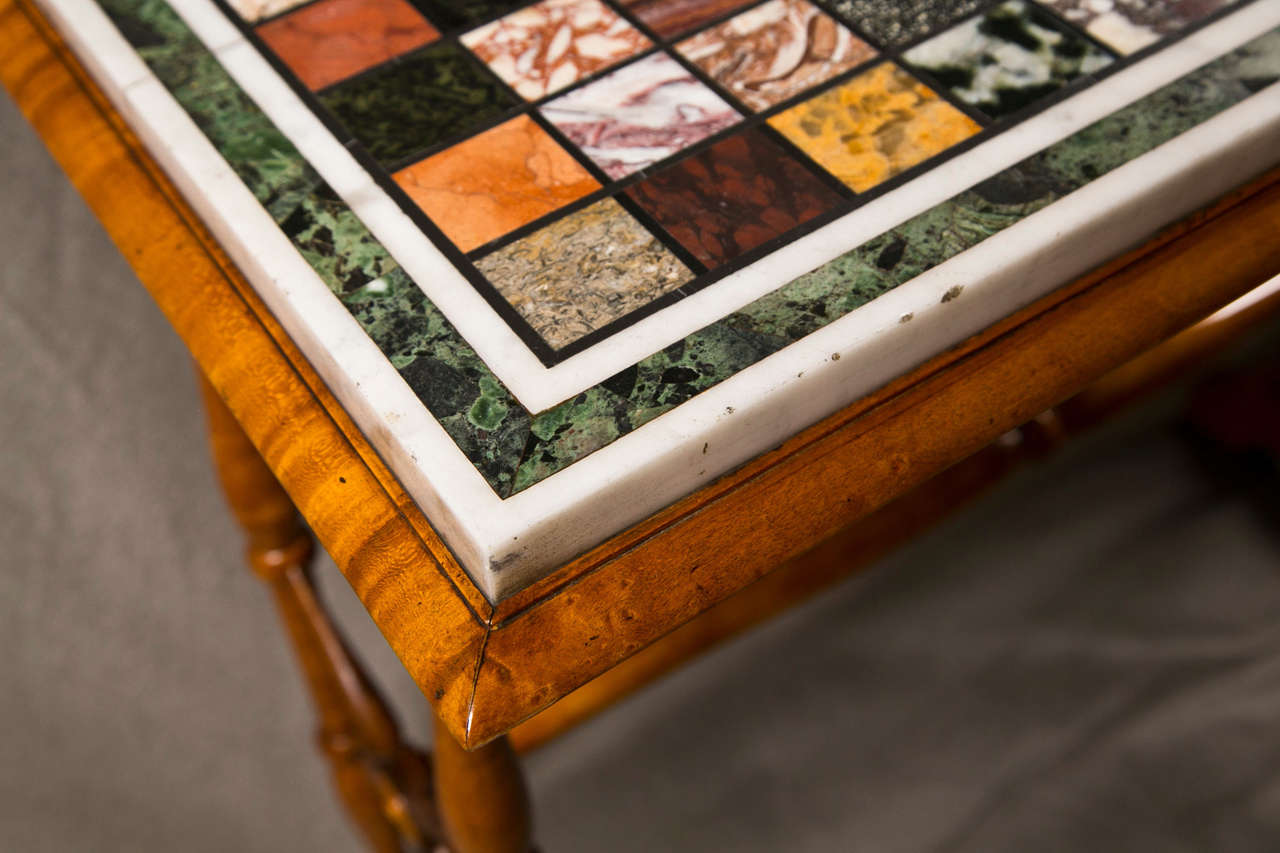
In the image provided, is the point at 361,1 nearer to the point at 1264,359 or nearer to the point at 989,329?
the point at 989,329

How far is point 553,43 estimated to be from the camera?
52 cm

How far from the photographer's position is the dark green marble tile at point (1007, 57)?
1.59 ft

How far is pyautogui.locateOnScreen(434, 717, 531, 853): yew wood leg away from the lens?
0.55 meters

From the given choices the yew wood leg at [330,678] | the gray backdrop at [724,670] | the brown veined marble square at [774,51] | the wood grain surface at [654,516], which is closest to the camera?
the wood grain surface at [654,516]

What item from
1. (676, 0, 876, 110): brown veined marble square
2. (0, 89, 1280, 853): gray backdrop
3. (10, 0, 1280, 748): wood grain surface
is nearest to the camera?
(10, 0, 1280, 748): wood grain surface

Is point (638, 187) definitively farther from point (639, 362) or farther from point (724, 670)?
point (724, 670)

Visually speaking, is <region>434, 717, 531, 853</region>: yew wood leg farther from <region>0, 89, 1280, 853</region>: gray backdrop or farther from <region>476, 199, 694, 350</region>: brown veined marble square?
<region>0, 89, 1280, 853</region>: gray backdrop

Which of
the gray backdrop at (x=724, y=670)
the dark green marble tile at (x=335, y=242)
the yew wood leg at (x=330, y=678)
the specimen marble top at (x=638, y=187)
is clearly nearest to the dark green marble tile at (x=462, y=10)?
the specimen marble top at (x=638, y=187)

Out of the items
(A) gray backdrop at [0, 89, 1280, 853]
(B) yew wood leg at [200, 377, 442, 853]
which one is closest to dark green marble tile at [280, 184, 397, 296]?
(B) yew wood leg at [200, 377, 442, 853]

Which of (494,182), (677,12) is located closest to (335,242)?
(494,182)

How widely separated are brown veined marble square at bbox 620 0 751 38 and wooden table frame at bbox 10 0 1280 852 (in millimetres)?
178

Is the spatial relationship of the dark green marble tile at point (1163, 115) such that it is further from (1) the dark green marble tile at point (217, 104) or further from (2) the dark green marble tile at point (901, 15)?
(1) the dark green marble tile at point (217, 104)

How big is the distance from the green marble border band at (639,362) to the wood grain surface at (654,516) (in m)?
0.03

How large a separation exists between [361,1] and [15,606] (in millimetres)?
643
